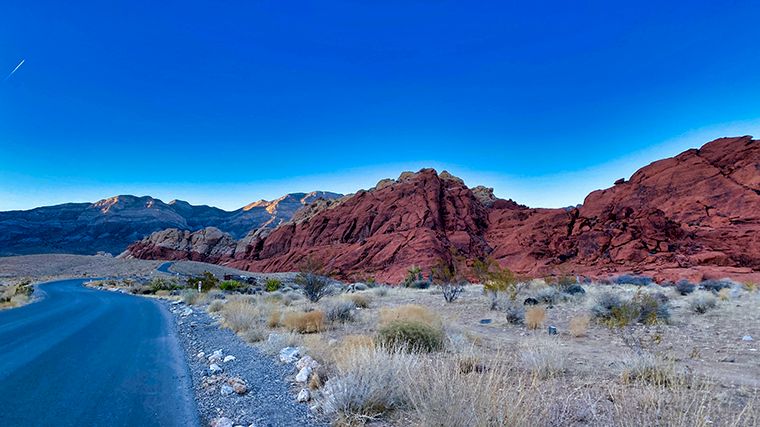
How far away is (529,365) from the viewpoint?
641cm

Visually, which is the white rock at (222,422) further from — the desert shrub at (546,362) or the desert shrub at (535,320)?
the desert shrub at (535,320)

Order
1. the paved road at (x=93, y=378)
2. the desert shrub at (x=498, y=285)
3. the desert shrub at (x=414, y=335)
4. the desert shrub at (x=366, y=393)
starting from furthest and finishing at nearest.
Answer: the desert shrub at (x=498, y=285), the desert shrub at (x=414, y=335), the paved road at (x=93, y=378), the desert shrub at (x=366, y=393)

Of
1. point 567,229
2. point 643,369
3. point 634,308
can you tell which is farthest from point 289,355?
point 567,229

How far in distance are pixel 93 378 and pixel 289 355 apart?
3264 mm

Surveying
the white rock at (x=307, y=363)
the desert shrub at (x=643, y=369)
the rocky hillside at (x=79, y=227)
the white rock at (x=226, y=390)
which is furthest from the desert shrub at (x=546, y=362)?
the rocky hillside at (x=79, y=227)

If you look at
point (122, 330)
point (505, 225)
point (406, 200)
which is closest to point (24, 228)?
point (406, 200)

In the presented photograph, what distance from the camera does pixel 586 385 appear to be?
541cm

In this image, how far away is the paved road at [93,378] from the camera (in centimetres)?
509

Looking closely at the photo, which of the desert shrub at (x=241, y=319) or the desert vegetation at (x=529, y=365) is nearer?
the desert vegetation at (x=529, y=365)

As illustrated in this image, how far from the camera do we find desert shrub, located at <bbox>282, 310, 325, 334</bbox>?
11224mm

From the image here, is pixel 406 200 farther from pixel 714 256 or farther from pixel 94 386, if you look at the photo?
pixel 94 386

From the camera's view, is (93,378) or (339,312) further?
(339,312)

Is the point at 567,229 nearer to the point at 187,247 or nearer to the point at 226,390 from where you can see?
the point at 226,390

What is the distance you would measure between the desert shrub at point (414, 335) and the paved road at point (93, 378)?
3560mm
